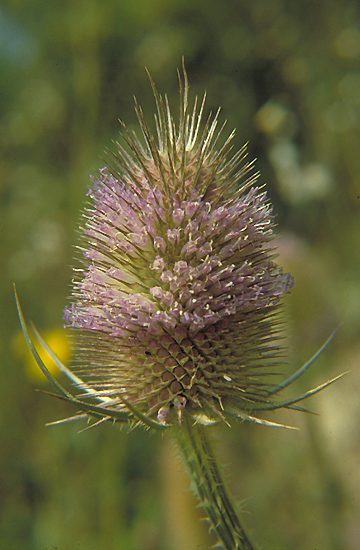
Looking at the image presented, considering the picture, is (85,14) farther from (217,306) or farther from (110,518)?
(110,518)

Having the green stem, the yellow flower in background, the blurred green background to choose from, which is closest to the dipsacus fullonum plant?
the green stem

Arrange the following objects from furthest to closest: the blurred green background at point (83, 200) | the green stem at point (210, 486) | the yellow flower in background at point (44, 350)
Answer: the yellow flower in background at point (44, 350)
the blurred green background at point (83, 200)
the green stem at point (210, 486)

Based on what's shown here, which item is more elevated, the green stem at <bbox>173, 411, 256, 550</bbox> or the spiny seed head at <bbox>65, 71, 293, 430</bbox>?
the spiny seed head at <bbox>65, 71, 293, 430</bbox>

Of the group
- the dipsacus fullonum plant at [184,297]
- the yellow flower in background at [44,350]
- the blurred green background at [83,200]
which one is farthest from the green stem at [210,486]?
the yellow flower in background at [44,350]

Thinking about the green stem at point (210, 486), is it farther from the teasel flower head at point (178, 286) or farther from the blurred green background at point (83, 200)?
the blurred green background at point (83, 200)

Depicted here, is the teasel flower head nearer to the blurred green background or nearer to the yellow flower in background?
the blurred green background

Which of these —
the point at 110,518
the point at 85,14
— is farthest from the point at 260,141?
the point at 110,518
